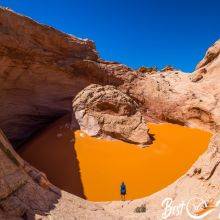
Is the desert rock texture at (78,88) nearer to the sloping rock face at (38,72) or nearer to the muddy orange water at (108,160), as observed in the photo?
the sloping rock face at (38,72)

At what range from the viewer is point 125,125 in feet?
60.7

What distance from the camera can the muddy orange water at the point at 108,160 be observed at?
15.0 metres

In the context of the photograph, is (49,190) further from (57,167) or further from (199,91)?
(199,91)

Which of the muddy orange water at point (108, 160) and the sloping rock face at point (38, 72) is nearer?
the muddy orange water at point (108, 160)

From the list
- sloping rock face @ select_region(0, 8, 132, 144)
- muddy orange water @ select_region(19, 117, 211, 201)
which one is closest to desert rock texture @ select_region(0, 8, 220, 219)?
sloping rock face @ select_region(0, 8, 132, 144)

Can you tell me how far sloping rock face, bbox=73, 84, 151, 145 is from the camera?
18130 mm

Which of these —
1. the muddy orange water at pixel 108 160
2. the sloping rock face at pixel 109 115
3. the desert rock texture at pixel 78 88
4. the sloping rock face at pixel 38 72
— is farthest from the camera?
the sloping rock face at pixel 109 115

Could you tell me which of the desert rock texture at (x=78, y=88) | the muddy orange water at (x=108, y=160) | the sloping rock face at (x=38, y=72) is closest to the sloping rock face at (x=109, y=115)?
the desert rock texture at (x=78, y=88)

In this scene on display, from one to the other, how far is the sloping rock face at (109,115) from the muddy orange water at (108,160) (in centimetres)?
52

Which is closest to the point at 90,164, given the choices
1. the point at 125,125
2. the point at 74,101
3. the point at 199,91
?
the point at 125,125

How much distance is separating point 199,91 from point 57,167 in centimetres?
1129

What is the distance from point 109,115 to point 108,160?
3051 millimetres

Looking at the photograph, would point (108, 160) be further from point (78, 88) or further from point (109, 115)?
point (78, 88)

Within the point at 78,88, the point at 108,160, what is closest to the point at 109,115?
the point at 78,88
